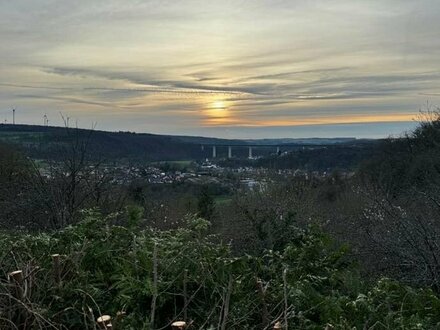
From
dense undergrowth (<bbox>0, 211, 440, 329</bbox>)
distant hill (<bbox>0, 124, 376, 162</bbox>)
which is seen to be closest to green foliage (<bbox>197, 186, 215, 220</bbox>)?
distant hill (<bbox>0, 124, 376, 162</bbox>)

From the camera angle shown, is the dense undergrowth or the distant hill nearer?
the dense undergrowth

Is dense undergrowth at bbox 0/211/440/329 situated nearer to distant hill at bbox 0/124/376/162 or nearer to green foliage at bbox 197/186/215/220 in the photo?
distant hill at bbox 0/124/376/162

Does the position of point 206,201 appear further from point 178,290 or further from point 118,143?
point 178,290

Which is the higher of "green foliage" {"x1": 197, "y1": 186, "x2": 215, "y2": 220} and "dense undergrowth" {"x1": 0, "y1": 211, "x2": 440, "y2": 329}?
"dense undergrowth" {"x1": 0, "y1": 211, "x2": 440, "y2": 329}

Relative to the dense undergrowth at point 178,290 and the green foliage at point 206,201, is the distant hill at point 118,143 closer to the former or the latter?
the green foliage at point 206,201

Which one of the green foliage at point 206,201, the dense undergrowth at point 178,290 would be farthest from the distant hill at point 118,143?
the dense undergrowth at point 178,290

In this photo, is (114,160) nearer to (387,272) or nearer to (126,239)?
(387,272)

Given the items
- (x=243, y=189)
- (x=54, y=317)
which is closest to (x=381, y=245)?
(x=54, y=317)
